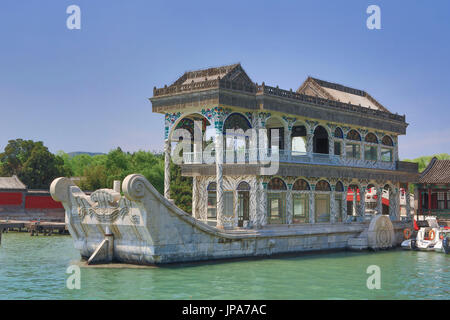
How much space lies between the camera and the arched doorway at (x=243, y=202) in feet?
78.9

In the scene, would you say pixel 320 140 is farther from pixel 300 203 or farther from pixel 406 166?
pixel 406 166

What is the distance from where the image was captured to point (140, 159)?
166ft

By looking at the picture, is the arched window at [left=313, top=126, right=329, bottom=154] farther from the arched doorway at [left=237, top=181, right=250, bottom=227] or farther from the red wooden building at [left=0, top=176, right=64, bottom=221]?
the red wooden building at [left=0, top=176, right=64, bottom=221]

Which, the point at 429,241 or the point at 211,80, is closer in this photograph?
the point at 211,80

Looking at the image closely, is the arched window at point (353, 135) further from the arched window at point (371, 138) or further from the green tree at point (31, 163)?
the green tree at point (31, 163)

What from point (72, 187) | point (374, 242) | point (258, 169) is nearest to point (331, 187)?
point (374, 242)

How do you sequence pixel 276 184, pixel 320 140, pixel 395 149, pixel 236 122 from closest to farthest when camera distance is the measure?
pixel 236 122 < pixel 276 184 < pixel 320 140 < pixel 395 149

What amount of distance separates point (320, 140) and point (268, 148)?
3.72m

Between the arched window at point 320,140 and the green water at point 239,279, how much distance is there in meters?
5.92

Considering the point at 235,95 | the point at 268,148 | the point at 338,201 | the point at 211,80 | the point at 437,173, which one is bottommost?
the point at 338,201

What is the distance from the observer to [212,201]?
83.0ft

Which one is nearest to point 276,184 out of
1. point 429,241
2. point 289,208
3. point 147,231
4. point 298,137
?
point 289,208

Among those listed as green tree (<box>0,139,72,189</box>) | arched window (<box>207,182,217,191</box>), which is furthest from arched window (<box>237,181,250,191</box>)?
green tree (<box>0,139,72,189</box>)

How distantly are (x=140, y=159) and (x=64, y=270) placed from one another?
31444 millimetres
